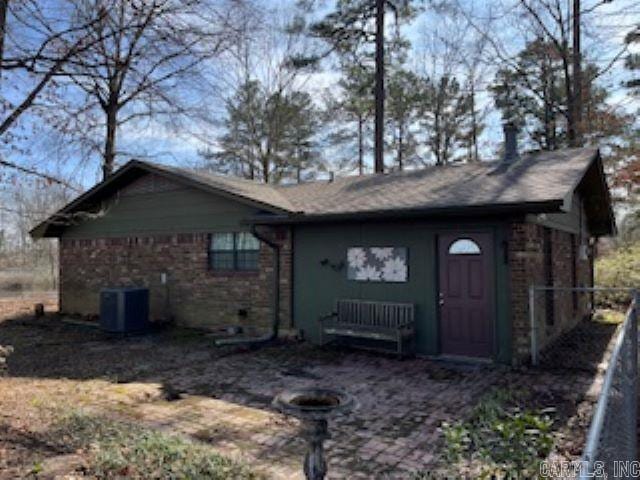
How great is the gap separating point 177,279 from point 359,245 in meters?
5.13

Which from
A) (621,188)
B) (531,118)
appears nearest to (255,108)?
(531,118)

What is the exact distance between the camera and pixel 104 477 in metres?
3.80

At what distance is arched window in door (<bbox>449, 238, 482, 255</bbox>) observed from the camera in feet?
26.1

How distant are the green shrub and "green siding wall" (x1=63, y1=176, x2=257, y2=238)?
487 inches

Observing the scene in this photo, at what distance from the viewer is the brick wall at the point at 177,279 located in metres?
10.3

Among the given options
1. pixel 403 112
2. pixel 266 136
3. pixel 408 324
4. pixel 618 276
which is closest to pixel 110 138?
pixel 266 136

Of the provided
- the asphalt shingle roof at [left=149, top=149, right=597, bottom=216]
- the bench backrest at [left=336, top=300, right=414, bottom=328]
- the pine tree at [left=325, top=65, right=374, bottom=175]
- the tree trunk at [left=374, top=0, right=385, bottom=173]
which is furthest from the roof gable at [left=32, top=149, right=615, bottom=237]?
the pine tree at [left=325, top=65, right=374, bottom=175]

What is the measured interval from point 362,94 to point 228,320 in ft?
43.9

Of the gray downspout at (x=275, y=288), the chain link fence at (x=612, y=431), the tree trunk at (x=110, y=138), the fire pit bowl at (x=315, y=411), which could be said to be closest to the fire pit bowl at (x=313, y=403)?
the fire pit bowl at (x=315, y=411)

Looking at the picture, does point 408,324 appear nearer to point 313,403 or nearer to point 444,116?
point 313,403

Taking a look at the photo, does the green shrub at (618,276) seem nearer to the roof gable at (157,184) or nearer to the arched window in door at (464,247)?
the arched window in door at (464,247)

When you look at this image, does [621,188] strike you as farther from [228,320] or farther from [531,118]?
[228,320]

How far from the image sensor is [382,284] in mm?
8859

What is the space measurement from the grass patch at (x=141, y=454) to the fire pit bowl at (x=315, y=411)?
884 millimetres
